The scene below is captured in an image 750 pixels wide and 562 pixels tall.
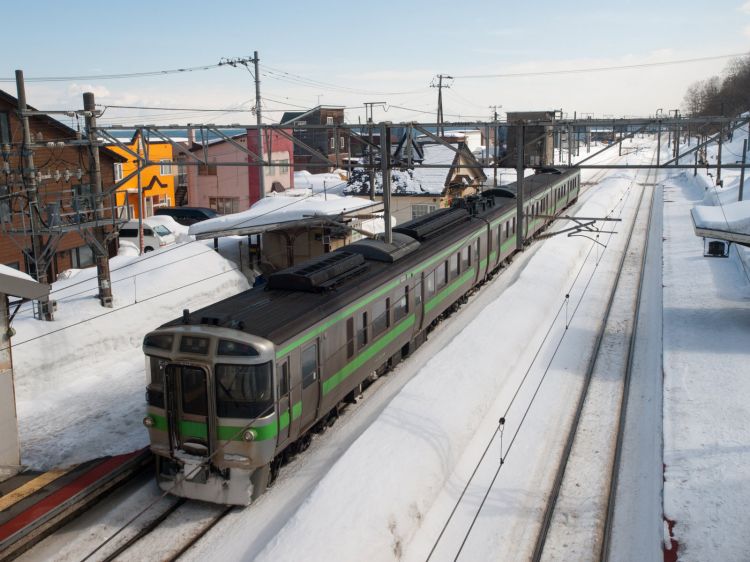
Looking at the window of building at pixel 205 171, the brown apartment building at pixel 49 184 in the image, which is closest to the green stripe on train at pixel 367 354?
the brown apartment building at pixel 49 184

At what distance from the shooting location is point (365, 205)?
86.0ft

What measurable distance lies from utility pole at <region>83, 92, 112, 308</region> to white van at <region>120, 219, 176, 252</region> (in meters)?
14.6

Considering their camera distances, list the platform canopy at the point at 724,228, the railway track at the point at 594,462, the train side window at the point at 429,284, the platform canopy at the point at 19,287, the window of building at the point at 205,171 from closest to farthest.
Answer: the railway track at the point at 594,462 < the platform canopy at the point at 19,287 < the train side window at the point at 429,284 < the platform canopy at the point at 724,228 < the window of building at the point at 205,171

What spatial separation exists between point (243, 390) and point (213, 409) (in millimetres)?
472

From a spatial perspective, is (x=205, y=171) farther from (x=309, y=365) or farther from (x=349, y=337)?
(x=309, y=365)

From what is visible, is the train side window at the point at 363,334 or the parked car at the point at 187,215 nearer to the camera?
the train side window at the point at 363,334

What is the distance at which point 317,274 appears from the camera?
38.7ft

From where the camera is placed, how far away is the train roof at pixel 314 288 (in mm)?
9766

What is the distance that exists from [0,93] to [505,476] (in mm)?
17732

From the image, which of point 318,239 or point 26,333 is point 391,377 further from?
point 318,239

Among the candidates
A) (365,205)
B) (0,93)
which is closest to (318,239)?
(365,205)

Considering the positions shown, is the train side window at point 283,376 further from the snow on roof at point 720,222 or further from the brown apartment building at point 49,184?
the snow on roof at point 720,222

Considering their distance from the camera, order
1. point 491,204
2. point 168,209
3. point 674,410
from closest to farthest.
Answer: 1. point 674,410
2. point 491,204
3. point 168,209

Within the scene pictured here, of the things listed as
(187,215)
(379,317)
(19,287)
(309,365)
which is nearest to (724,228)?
(379,317)
